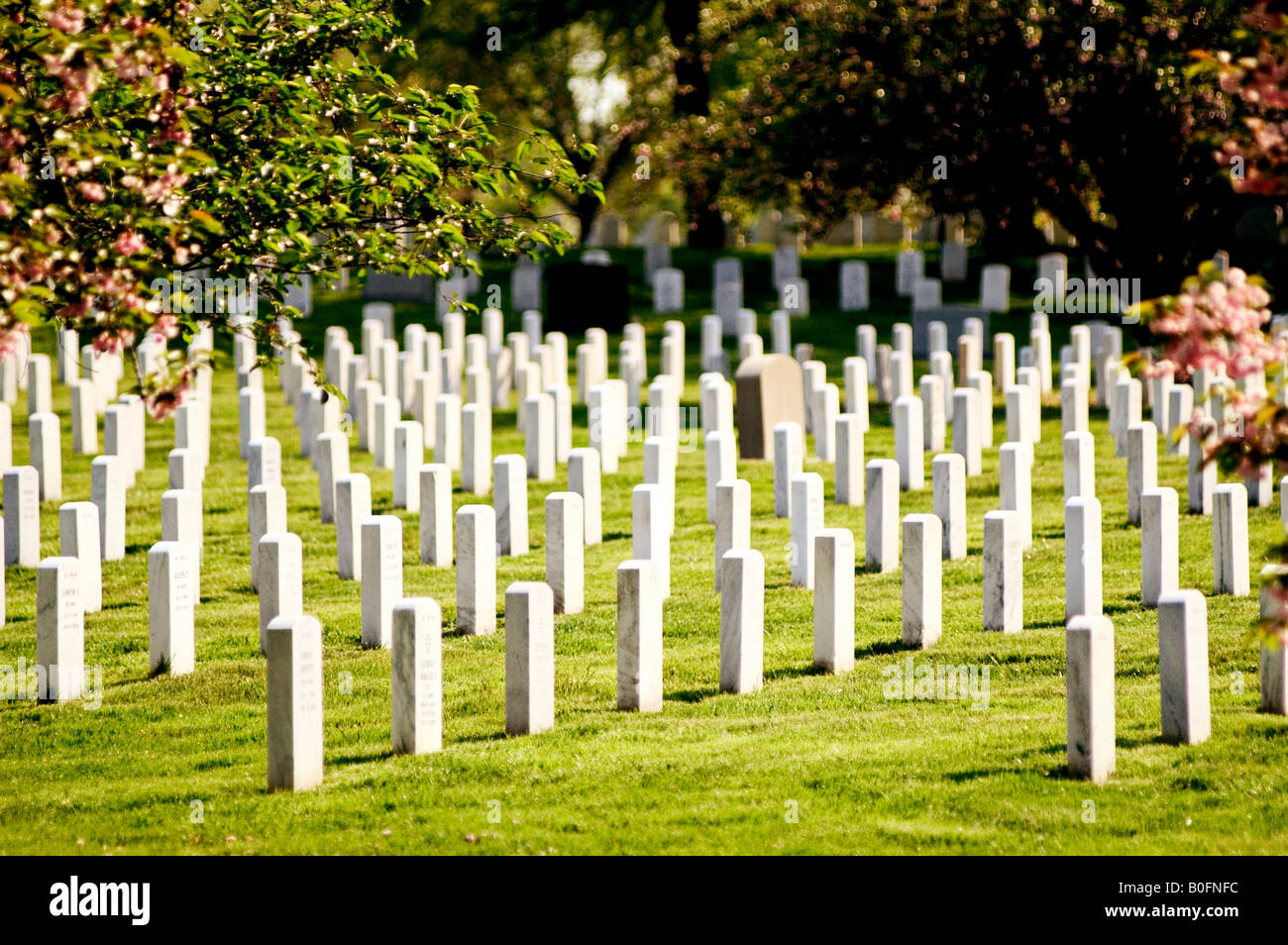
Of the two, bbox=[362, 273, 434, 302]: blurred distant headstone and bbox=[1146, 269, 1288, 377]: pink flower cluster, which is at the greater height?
bbox=[362, 273, 434, 302]: blurred distant headstone

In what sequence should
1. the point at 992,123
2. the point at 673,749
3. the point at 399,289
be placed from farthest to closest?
the point at 399,289
the point at 992,123
the point at 673,749

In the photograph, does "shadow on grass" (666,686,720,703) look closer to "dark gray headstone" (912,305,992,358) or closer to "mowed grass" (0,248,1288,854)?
"mowed grass" (0,248,1288,854)

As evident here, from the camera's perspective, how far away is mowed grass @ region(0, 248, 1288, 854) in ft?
18.7

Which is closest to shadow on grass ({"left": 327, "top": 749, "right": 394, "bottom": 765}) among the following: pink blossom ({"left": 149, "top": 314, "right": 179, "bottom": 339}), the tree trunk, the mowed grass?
the mowed grass

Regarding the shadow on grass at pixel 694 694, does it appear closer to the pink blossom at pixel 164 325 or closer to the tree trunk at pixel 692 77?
the pink blossom at pixel 164 325

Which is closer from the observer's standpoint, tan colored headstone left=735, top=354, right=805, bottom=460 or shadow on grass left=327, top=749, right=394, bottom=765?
shadow on grass left=327, top=749, right=394, bottom=765

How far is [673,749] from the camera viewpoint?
6633 mm

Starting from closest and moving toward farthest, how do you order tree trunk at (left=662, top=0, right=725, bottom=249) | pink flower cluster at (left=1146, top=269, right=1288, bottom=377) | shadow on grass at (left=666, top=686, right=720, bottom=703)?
pink flower cluster at (left=1146, top=269, right=1288, bottom=377)
shadow on grass at (left=666, top=686, right=720, bottom=703)
tree trunk at (left=662, top=0, right=725, bottom=249)

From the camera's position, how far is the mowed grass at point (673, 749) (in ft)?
18.7

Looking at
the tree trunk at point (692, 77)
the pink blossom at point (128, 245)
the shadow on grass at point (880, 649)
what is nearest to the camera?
the pink blossom at point (128, 245)

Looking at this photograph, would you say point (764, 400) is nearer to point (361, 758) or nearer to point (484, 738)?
point (484, 738)

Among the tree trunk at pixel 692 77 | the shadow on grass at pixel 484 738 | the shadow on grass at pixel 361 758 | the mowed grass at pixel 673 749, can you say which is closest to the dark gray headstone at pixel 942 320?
the tree trunk at pixel 692 77

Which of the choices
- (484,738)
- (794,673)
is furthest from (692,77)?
(484,738)

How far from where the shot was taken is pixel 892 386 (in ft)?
56.2
